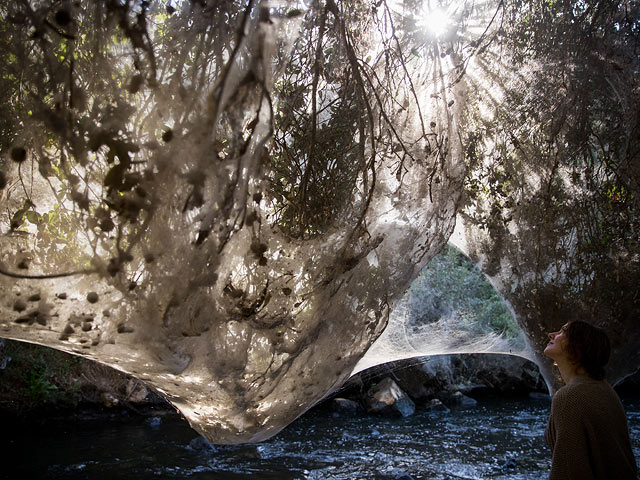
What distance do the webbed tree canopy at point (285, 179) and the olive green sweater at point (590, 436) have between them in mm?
1393

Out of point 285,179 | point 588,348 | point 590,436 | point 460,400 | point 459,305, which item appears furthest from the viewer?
point 460,400

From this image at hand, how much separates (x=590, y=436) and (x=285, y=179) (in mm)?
1994

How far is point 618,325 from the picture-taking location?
4.80 meters

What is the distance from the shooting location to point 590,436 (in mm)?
1873

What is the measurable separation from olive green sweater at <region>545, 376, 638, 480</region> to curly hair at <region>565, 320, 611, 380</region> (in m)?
0.06

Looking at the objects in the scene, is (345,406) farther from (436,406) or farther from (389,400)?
(436,406)

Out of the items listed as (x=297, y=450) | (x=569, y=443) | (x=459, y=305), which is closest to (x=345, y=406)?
(x=297, y=450)

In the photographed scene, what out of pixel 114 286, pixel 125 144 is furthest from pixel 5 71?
pixel 114 286

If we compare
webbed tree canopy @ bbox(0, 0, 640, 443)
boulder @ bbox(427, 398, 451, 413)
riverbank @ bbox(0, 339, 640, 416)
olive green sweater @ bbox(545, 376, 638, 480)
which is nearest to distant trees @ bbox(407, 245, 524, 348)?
webbed tree canopy @ bbox(0, 0, 640, 443)

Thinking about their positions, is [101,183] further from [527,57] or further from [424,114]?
[527,57]

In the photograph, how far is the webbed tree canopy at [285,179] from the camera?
1851mm

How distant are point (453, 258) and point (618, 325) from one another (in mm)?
3039

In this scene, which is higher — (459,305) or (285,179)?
(285,179)

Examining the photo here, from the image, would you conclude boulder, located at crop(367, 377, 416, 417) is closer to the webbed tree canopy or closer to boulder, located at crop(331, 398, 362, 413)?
boulder, located at crop(331, 398, 362, 413)
